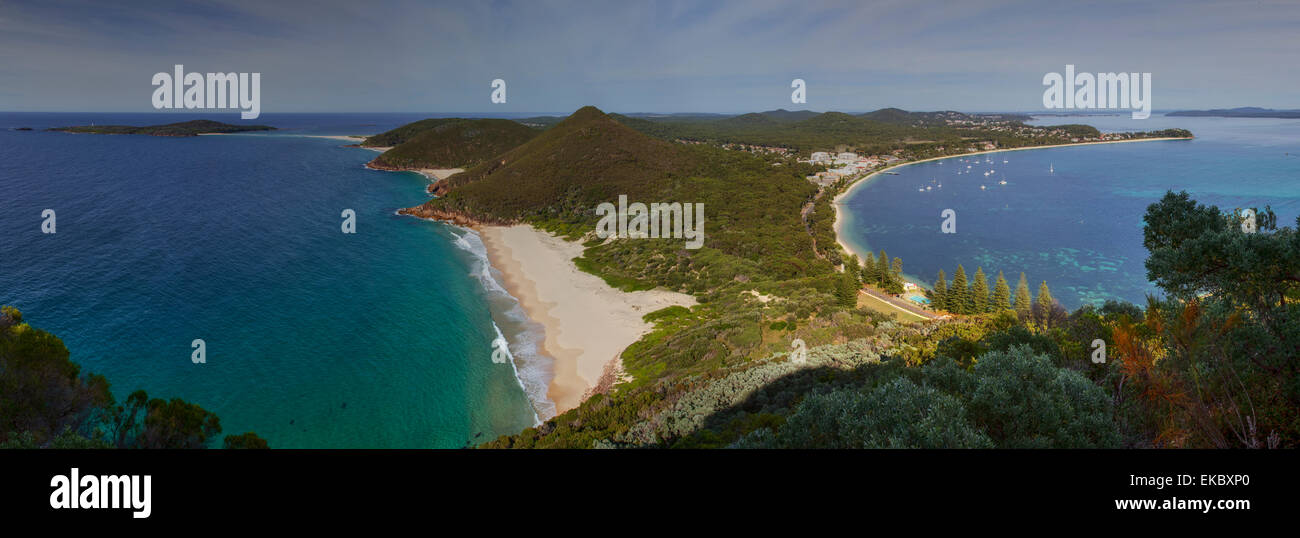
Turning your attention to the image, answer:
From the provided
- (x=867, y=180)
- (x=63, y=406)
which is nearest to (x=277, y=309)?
(x=63, y=406)

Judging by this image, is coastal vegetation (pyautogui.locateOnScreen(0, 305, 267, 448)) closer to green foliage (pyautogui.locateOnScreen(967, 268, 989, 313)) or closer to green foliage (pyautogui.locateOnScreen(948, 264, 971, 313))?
green foliage (pyautogui.locateOnScreen(948, 264, 971, 313))

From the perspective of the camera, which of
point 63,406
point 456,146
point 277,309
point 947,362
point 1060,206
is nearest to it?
point 947,362

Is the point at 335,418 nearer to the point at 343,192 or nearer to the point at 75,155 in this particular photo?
the point at 343,192

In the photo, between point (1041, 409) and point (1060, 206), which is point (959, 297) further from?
point (1060, 206)
